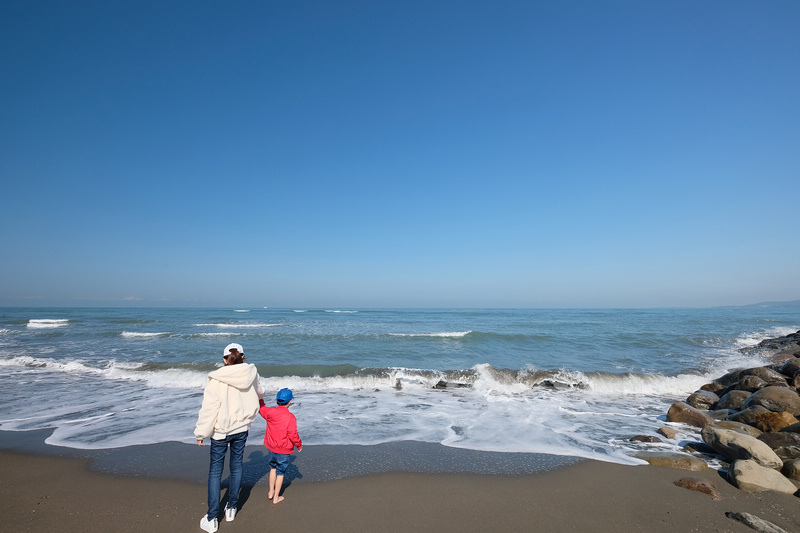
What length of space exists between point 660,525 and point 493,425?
404cm

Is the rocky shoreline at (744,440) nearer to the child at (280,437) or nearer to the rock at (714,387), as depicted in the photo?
the rock at (714,387)

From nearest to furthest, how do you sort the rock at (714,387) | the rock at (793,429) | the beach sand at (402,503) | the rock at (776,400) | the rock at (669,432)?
the beach sand at (402,503) → the rock at (793,429) → the rock at (669,432) → the rock at (776,400) → the rock at (714,387)

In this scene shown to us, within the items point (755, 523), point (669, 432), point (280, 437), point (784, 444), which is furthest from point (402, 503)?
point (784, 444)

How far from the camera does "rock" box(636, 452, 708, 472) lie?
220 inches

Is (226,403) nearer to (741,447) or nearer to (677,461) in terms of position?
(677,461)

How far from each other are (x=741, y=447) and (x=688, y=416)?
2.80 meters

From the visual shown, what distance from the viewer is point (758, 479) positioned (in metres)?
4.90

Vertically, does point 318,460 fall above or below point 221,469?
below

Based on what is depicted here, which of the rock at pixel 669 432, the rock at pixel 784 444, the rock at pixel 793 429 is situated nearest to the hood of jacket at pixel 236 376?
the rock at pixel 669 432

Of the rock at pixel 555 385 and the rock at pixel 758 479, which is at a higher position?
the rock at pixel 758 479

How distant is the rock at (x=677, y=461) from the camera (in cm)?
559

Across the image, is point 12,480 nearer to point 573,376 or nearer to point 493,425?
point 493,425

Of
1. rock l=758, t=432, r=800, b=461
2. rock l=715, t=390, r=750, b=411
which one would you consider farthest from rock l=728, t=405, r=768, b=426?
rock l=715, t=390, r=750, b=411

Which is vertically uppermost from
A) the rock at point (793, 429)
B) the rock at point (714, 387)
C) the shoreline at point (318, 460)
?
the rock at point (793, 429)
